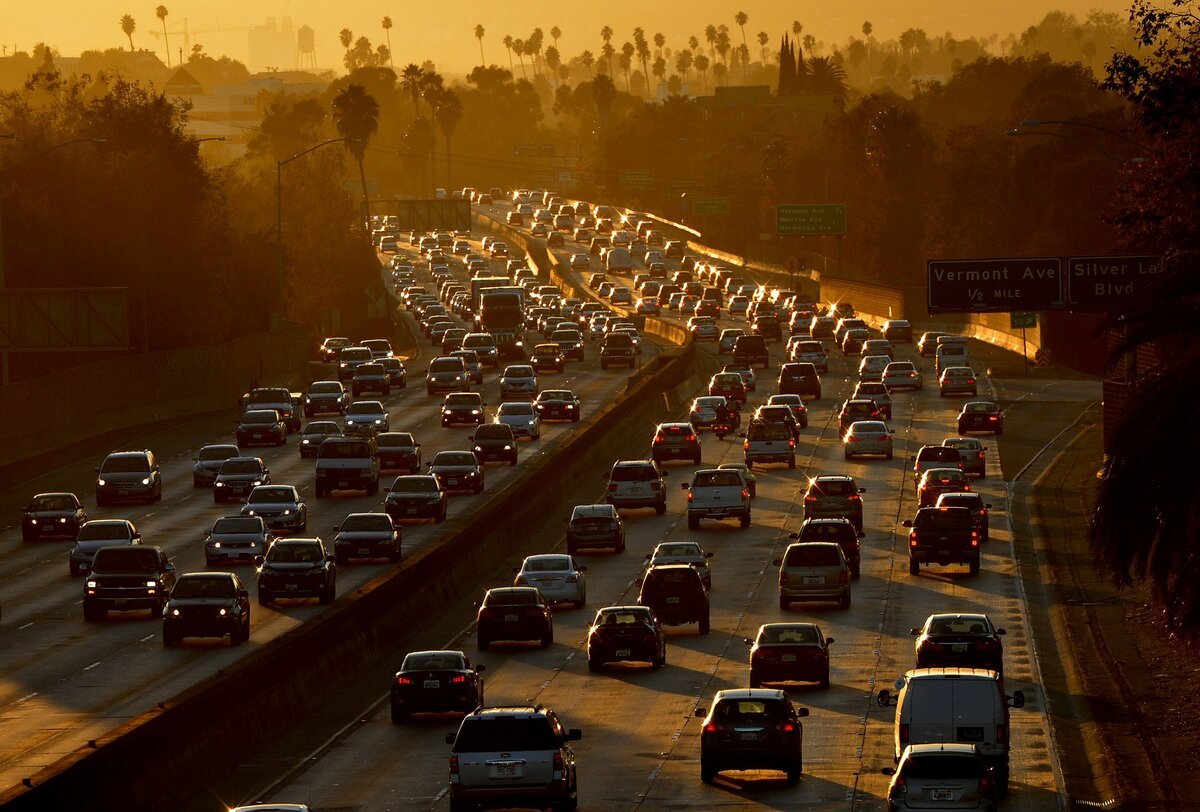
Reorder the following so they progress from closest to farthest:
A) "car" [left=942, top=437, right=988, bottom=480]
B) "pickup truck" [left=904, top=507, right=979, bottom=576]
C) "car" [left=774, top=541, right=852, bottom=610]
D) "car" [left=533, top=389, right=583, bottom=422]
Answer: "car" [left=774, top=541, right=852, bottom=610]
"pickup truck" [left=904, top=507, right=979, bottom=576]
"car" [left=942, top=437, right=988, bottom=480]
"car" [left=533, top=389, right=583, bottom=422]

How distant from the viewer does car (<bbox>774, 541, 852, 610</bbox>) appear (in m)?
49.7

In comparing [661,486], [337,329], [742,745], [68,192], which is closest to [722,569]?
Result: [661,486]

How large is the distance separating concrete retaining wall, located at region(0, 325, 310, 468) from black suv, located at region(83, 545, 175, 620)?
24573 mm

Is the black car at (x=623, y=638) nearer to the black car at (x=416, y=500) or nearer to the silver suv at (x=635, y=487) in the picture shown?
the black car at (x=416, y=500)

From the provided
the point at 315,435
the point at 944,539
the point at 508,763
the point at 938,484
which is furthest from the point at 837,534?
the point at 315,435

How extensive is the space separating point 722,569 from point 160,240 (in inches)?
2371

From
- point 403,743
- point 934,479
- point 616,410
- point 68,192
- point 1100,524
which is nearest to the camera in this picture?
point 1100,524

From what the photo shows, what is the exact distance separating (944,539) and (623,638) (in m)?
14.3

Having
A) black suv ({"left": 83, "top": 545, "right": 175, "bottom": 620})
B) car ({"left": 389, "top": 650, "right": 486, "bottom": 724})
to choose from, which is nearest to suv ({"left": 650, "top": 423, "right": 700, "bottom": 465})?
black suv ({"left": 83, "top": 545, "right": 175, "bottom": 620})

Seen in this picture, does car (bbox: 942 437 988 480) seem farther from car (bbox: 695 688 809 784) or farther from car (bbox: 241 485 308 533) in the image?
car (bbox: 695 688 809 784)

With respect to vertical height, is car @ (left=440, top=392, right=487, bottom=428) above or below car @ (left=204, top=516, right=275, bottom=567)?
below

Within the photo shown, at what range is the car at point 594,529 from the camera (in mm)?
58594

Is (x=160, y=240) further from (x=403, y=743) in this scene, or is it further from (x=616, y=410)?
(x=403, y=743)

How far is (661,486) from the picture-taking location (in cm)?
6625
